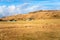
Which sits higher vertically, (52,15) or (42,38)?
(42,38)

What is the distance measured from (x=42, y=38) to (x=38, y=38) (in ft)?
1.97

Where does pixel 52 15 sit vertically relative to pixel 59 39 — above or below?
below

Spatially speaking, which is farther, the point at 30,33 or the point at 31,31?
the point at 31,31

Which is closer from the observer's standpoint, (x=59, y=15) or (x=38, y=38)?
(x=38, y=38)

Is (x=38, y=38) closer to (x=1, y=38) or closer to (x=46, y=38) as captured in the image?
(x=46, y=38)

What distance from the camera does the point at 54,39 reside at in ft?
84.6

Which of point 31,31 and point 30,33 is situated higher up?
point 30,33

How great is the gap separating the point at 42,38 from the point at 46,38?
22.9 inches

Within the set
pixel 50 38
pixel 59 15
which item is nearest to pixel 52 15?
pixel 59 15

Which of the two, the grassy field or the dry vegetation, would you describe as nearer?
the grassy field

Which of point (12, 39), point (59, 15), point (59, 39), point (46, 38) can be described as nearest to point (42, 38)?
point (46, 38)

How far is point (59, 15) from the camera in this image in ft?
275

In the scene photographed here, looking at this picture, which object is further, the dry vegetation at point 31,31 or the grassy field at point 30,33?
the dry vegetation at point 31,31

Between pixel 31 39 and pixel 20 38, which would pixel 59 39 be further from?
pixel 20 38
